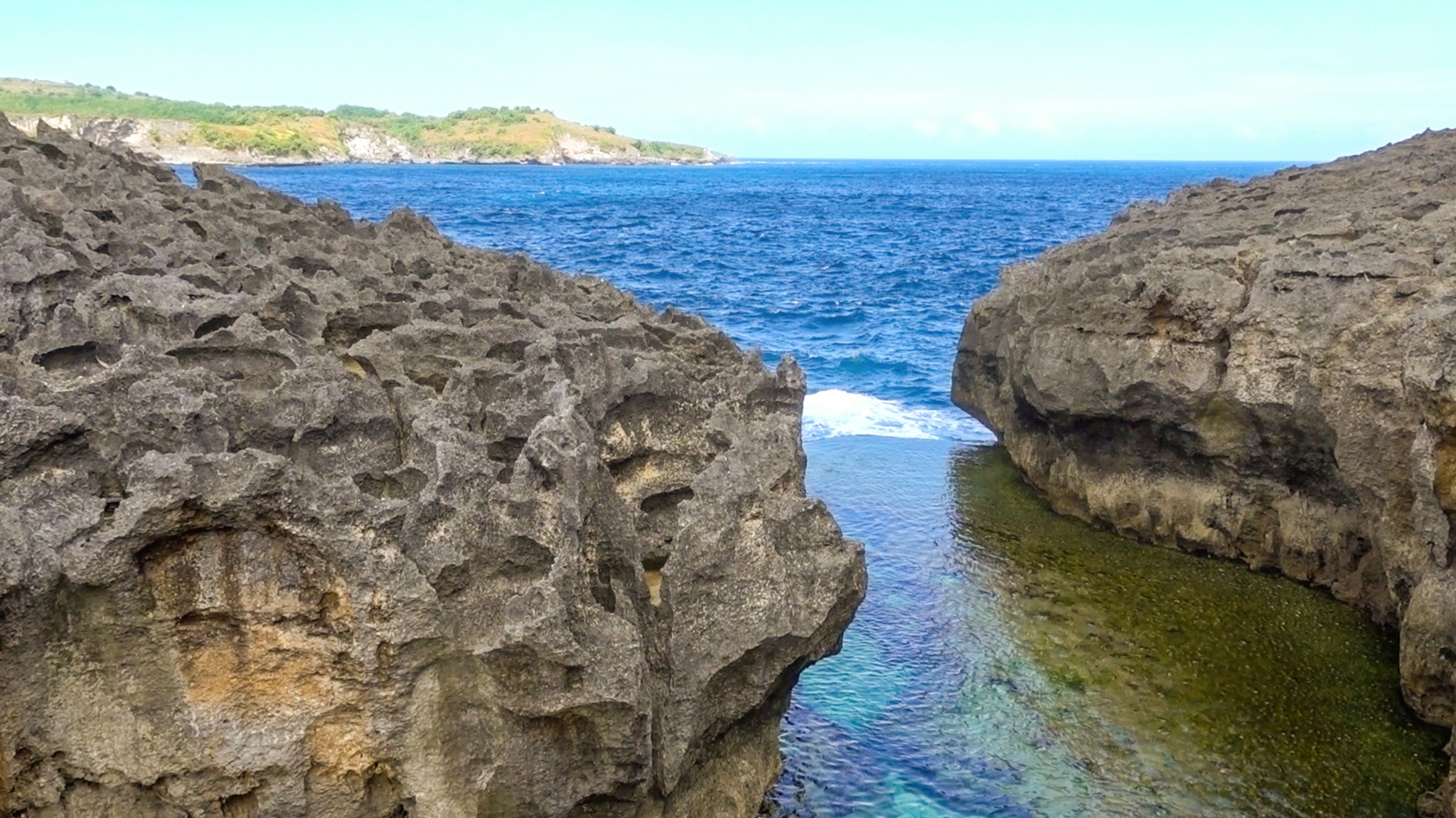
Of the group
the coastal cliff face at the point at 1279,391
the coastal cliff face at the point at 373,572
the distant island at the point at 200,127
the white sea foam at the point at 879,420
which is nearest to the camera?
the coastal cliff face at the point at 373,572

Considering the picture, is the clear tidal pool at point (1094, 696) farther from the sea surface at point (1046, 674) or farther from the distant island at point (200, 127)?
the distant island at point (200, 127)

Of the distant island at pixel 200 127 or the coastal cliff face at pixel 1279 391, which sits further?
the distant island at pixel 200 127

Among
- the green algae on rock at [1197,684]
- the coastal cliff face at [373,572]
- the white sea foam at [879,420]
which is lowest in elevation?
the white sea foam at [879,420]

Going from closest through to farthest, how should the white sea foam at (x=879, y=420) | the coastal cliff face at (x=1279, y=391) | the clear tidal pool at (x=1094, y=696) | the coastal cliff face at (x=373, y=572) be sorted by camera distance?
the coastal cliff face at (x=373, y=572) < the clear tidal pool at (x=1094, y=696) < the coastal cliff face at (x=1279, y=391) < the white sea foam at (x=879, y=420)

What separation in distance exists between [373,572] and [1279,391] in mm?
10680

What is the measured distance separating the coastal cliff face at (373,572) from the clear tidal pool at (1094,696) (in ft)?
5.72

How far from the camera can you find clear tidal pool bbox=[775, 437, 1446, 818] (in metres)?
9.53

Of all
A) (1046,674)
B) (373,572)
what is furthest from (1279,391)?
(373,572)

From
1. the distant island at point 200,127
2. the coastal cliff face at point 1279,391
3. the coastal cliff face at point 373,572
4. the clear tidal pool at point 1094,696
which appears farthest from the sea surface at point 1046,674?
the distant island at point 200,127

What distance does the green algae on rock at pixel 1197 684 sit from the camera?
31.3ft

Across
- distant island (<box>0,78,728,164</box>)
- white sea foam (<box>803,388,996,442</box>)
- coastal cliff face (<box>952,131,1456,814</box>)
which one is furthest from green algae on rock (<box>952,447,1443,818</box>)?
distant island (<box>0,78,728,164</box>)

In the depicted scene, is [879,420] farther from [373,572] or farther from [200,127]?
[200,127]

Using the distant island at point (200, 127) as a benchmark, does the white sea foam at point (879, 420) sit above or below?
below

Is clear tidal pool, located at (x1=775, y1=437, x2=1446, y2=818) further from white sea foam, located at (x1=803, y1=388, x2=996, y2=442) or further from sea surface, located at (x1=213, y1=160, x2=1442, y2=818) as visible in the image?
white sea foam, located at (x1=803, y1=388, x2=996, y2=442)
